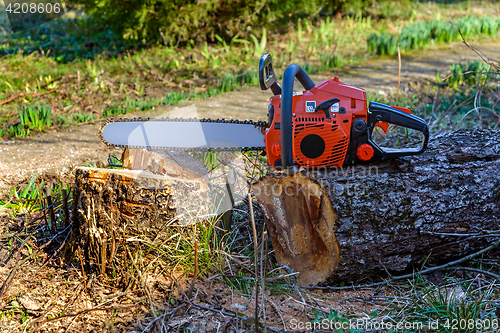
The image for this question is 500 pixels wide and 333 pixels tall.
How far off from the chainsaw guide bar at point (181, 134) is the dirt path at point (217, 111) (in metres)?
1.05

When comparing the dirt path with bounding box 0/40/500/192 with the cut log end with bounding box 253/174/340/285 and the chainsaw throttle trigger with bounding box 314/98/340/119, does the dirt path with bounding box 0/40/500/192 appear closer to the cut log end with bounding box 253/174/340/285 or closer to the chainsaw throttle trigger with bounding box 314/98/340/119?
the cut log end with bounding box 253/174/340/285

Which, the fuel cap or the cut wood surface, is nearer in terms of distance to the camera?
the cut wood surface

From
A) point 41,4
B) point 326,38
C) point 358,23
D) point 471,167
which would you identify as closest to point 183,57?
point 326,38

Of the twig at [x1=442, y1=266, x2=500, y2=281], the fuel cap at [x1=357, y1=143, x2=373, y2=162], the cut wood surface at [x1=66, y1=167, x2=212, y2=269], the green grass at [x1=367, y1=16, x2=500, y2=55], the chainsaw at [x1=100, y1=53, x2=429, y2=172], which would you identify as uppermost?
the green grass at [x1=367, y1=16, x2=500, y2=55]

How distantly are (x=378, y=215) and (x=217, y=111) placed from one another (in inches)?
112

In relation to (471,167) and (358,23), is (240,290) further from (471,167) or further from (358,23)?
(358,23)

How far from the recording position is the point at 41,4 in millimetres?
9984

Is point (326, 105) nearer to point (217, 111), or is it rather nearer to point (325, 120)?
point (325, 120)

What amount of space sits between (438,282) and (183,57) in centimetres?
533

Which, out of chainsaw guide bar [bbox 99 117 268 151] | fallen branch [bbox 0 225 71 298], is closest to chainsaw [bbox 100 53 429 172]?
chainsaw guide bar [bbox 99 117 268 151]

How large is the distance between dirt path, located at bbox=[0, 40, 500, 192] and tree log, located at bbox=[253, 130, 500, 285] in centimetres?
213

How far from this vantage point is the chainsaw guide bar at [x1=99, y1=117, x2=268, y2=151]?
8.54 ft

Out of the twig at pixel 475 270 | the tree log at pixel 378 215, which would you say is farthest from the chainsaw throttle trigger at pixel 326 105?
the twig at pixel 475 270

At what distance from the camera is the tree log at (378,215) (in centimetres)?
211
